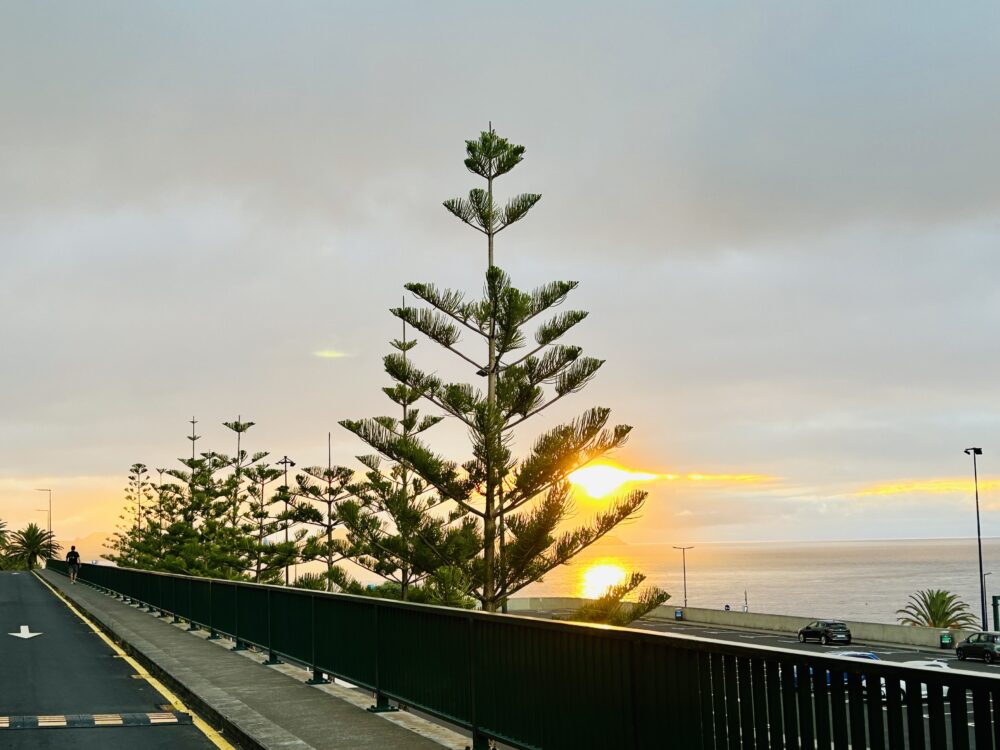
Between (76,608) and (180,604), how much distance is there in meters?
9.63

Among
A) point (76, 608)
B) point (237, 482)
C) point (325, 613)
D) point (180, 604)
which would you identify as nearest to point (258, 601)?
point (325, 613)

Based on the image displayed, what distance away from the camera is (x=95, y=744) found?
921 centimetres

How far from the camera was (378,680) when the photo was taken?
33.3ft

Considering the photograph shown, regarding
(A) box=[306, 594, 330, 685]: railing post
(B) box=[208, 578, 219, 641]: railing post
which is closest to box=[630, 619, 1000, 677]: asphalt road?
(B) box=[208, 578, 219, 641]: railing post

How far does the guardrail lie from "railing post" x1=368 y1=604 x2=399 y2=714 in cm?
2

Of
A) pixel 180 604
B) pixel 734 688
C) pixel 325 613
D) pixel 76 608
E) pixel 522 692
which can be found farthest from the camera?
pixel 76 608

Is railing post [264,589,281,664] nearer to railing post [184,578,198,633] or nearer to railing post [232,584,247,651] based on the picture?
railing post [232,584,247,651]

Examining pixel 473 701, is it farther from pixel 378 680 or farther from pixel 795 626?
pixel 795 626

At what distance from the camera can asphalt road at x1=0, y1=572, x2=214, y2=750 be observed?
9.44 metres

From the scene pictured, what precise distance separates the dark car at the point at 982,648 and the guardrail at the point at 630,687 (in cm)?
4264

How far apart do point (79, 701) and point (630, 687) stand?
843cm

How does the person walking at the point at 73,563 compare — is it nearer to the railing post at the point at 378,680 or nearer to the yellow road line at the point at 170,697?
the yellow road line at the point at 170,697

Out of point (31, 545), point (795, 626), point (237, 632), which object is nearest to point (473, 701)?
point (237, 632)

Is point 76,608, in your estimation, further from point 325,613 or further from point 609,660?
point 609,660
